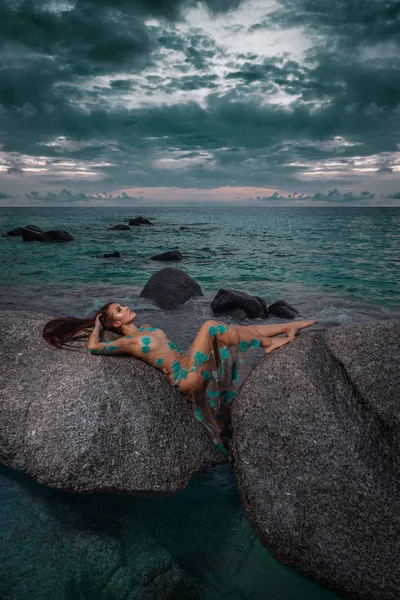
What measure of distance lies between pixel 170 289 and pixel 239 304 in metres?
2.88

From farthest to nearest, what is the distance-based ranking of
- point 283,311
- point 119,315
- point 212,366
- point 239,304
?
point 283,311, point 239,304, point 119,315, point 212,366

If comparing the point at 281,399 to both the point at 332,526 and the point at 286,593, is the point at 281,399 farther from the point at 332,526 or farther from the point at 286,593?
the point at 286,593

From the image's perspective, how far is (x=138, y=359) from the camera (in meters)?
5.38

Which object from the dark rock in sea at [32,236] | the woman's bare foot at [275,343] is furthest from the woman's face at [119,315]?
the dark rock in sea at [32,236]

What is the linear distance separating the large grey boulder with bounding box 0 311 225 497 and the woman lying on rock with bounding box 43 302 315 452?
0.52 ft

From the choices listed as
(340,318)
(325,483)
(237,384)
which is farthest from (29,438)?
(340,318)

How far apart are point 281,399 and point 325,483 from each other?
91 centimetres

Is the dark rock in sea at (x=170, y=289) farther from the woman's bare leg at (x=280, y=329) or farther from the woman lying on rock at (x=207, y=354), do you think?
the woman's bare leg at (x=280, y=329)

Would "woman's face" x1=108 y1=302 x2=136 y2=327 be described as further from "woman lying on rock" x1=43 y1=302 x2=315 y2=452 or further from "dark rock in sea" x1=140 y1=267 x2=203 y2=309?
"dark rock in sea" x1=140 y1=267 x2=203 y2=309

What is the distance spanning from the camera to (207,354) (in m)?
5.26

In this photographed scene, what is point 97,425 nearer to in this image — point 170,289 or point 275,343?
point 275,343

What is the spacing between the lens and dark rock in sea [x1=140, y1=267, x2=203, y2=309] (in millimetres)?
14141

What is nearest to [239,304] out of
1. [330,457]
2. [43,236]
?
[330,457]

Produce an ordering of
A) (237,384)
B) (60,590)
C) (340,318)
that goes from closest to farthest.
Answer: (60,590) → (237,384) → (340,318)
